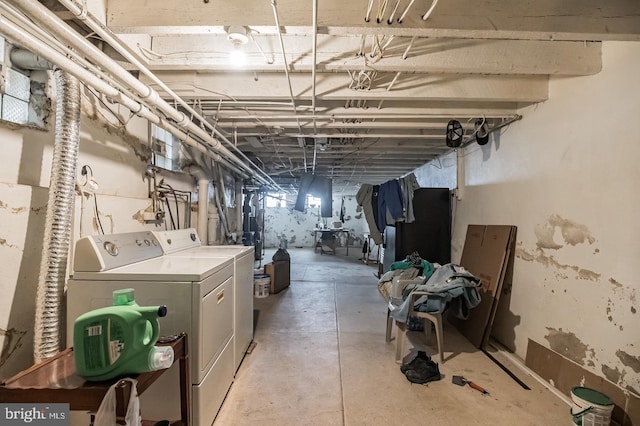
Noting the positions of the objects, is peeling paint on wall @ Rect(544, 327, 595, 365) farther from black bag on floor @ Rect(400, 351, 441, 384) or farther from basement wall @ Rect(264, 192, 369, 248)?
basement wall @ Rect(264, 192, 369, 248)

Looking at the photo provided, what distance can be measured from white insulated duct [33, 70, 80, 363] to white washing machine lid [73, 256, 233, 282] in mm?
116

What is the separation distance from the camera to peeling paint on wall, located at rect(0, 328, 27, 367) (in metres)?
1.36

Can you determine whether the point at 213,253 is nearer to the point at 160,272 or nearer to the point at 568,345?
the point at 160,272

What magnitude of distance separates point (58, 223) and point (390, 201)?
3919 millimetres

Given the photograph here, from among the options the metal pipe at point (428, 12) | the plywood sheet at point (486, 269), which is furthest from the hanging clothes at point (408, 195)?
the metal pipe at point (428, 12)

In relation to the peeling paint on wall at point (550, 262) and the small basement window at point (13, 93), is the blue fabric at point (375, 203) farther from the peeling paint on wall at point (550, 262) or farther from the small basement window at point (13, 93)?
the small basement window at point (13, 93)

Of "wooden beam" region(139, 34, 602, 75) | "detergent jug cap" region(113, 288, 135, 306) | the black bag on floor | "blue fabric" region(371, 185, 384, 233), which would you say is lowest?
the black bag on floor

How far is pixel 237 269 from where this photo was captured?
88.7 inches

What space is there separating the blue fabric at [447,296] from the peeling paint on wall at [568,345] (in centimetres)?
57

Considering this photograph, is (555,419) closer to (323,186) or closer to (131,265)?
(131,265)

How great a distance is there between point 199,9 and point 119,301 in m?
1.47

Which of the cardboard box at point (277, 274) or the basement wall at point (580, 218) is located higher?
the basement wall at point (580, 218)

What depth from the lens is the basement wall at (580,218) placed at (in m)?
1.75

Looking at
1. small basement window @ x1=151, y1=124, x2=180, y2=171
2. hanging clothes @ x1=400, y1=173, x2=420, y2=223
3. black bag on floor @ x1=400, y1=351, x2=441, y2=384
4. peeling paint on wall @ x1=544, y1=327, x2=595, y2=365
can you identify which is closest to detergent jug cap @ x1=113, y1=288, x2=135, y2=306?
small basement window @ x1=151, y1=124, x2=180, y2=171
